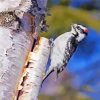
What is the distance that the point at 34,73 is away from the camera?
1.52 m

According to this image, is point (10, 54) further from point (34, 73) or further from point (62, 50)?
point (62, 50)

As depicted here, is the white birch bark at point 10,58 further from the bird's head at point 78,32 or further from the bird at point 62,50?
the bird's head at point 78,32

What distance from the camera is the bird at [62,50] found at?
69.4 inches

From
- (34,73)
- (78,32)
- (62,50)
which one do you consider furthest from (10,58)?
(78,32)

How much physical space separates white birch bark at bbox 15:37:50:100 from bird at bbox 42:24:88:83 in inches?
3.1

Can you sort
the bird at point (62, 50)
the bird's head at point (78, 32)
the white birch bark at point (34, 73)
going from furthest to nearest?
the bird's head at point (78, 32), the bird at point (62, 50), the white birch bark at point (34, 73)

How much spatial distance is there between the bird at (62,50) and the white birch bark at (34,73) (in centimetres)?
8

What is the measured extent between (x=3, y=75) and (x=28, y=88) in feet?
0.49

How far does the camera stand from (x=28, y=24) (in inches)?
60.7

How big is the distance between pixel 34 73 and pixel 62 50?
1.16 feet

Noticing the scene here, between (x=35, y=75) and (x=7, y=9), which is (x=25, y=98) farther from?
(x=7, y=9)

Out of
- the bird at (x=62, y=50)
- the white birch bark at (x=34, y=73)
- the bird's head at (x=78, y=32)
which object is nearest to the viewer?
the white birch bark at (x=34, y=73)

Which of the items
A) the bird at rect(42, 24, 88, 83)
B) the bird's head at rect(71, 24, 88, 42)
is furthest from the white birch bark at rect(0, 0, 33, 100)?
the bird's head at rect(71, 24, 88, 42)

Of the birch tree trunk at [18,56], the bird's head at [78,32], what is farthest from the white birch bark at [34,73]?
the bird's head at [78,32]
